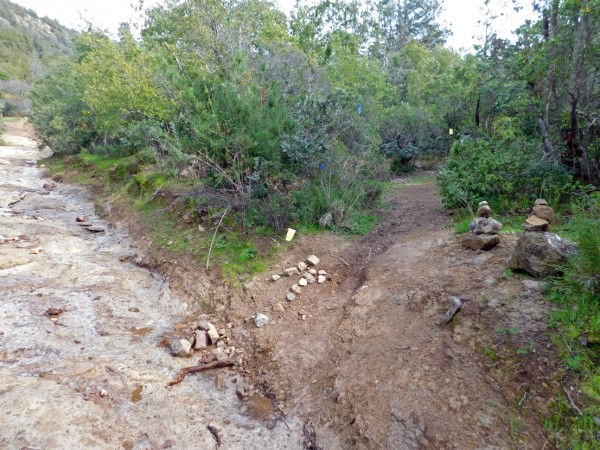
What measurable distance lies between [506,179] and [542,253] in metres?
2.91

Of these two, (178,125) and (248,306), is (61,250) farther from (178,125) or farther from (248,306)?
(248,306)

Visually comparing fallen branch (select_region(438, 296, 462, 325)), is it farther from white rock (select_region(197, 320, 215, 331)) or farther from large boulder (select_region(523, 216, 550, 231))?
white rock (select_region(197, 320, 215, 331))

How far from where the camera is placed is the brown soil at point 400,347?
2.36 m

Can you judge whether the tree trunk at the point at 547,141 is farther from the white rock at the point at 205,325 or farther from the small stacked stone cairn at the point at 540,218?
the white rock at the point at 205,325

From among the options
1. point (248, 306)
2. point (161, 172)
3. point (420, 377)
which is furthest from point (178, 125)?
point (420, 377)

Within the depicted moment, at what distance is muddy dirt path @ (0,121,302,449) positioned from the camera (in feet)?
8.77

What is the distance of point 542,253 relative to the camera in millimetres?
3152

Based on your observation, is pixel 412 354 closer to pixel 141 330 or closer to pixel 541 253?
pixel 541 253

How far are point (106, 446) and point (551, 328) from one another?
3601 millimetres

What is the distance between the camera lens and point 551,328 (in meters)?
2.63

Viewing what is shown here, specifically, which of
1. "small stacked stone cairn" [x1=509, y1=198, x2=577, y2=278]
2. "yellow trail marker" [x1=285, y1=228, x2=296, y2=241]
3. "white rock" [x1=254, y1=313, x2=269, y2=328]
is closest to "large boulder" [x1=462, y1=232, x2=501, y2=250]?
"small stacked stone cairn" [x1=509, y1=198, x2=577, y2=278]

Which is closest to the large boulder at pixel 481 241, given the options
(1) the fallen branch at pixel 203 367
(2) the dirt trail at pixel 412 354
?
(2) the dirt trail at pixel 412 354

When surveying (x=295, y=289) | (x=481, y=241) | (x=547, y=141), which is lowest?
(x=295, y=289)

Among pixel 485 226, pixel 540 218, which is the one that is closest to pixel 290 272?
pixel 485 226
